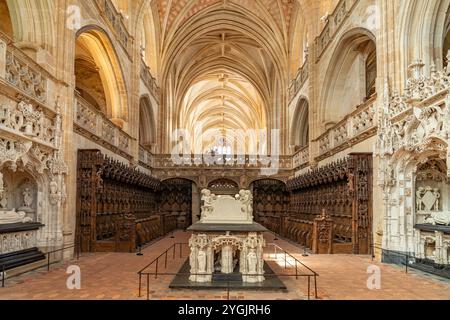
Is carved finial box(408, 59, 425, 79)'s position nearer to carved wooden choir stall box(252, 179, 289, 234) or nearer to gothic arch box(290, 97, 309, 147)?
gothic arch box(290, 97, 309, 147)

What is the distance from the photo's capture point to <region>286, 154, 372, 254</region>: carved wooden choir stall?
12047mm

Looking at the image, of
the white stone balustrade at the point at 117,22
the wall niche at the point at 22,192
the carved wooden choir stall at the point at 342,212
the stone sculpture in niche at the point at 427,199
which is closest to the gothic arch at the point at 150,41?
the white stone balustrade at the point at 117,22

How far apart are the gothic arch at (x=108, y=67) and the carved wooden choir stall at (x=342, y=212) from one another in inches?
350

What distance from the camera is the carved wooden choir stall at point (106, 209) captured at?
12.4 metres

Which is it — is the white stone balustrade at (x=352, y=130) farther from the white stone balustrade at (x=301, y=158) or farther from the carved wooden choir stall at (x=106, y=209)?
the carved wooden choir stall at (x=106, y=209)

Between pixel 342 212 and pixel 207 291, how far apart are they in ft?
27.7

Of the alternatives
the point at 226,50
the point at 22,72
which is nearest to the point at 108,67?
the point at 22,72

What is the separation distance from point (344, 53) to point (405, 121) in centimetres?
715

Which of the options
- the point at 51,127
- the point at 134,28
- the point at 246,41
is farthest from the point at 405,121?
the point at 246,41

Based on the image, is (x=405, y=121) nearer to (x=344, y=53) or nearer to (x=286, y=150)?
(x=344, y=53)

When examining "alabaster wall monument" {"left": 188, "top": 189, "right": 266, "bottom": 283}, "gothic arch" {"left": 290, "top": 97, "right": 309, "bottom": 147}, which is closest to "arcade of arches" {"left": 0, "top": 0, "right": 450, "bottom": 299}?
"gothic arch" {"left": 290, "top": 97, "right": 309, "bottom": 147}

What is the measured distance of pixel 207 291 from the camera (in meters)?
6.77

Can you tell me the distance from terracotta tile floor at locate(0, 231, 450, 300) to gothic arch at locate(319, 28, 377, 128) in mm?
8576

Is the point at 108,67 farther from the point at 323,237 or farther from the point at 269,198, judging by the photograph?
the point at 269,198
